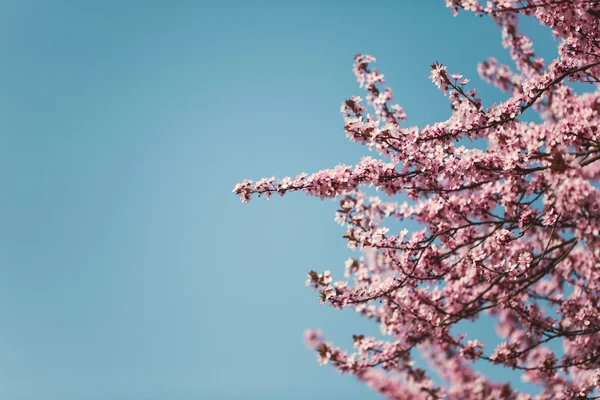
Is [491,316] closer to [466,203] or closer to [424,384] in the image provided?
[424,384]

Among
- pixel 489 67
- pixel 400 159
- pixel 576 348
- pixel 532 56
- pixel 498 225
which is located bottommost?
pixel 576 348

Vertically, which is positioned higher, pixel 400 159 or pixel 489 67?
pixel 489 67

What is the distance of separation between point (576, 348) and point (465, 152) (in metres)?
4.12

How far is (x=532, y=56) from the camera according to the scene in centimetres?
959

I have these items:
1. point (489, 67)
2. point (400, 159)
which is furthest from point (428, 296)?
point (489, 67)

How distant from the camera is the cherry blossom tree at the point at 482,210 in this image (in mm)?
5297

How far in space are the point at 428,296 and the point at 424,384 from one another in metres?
1.65

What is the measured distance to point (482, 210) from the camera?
7566 millimetres

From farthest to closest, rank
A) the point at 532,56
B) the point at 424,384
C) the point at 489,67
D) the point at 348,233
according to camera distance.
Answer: the point at 489,67 → the point at 532,56 → the point at 424,384 → the point at 348,233

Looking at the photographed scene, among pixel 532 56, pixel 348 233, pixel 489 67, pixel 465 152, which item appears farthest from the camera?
pixel 489 67

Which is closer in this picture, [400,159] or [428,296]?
[400,159]

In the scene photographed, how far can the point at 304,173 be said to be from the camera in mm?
5711

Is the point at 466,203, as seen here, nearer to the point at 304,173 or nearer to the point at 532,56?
the point at 304,173

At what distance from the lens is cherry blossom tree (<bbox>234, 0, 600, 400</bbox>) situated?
5.30 meters
